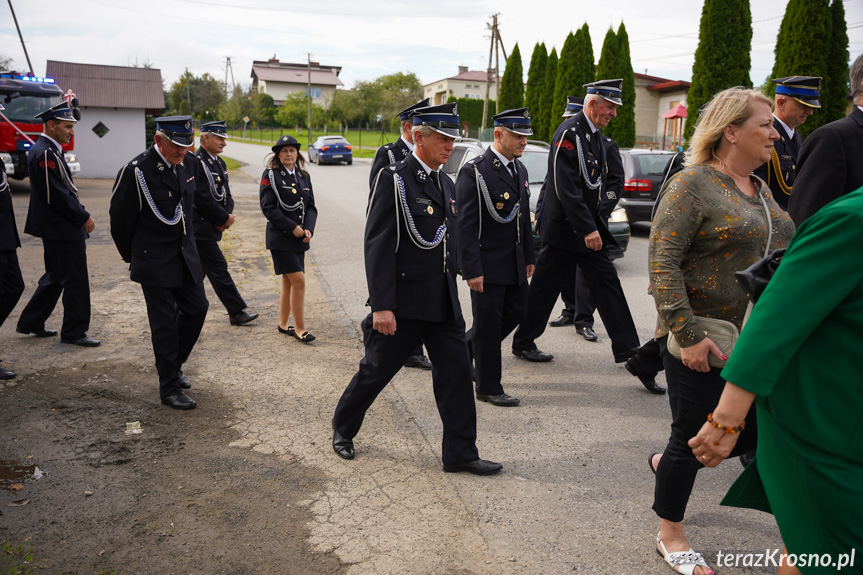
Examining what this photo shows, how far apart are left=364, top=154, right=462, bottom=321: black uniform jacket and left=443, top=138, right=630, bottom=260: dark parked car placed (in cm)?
515

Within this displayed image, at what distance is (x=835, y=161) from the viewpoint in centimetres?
391

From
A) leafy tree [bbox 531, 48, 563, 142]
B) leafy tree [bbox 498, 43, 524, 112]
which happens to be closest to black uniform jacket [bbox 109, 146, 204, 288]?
A: leafy tree [bbox 531, 48, 563, 142]

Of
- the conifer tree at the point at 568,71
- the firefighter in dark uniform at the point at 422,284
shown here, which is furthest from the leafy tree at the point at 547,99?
the firefighter in dark uniform at the point at 422,284

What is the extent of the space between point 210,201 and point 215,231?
0.54m

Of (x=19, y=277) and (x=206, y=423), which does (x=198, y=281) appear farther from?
(x=19, y=277)

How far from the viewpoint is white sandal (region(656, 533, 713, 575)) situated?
3070mm

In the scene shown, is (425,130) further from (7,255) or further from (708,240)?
(7,255)

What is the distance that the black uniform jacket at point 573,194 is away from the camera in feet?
18.5

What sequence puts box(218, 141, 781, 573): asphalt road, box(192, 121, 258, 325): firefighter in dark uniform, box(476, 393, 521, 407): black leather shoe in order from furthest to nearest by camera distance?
box(192, 121, 258, 325): firefighter in dark uniform → box(476, 393, 521, 407): black leather shoe → box(218, 141, 781, 573): asphalt road

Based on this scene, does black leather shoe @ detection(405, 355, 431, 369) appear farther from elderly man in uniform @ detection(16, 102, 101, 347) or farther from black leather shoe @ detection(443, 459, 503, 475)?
elderly man in uniform @ detection(16, 102, 101, 347)

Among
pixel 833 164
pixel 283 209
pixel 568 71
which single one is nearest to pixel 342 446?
pixel 283 209

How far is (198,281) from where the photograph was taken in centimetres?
529

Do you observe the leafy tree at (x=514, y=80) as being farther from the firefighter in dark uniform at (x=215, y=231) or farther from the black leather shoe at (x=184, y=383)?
the black leather shoe at (x=184, y=383)

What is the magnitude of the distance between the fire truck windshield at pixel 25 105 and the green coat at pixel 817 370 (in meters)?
21.9
